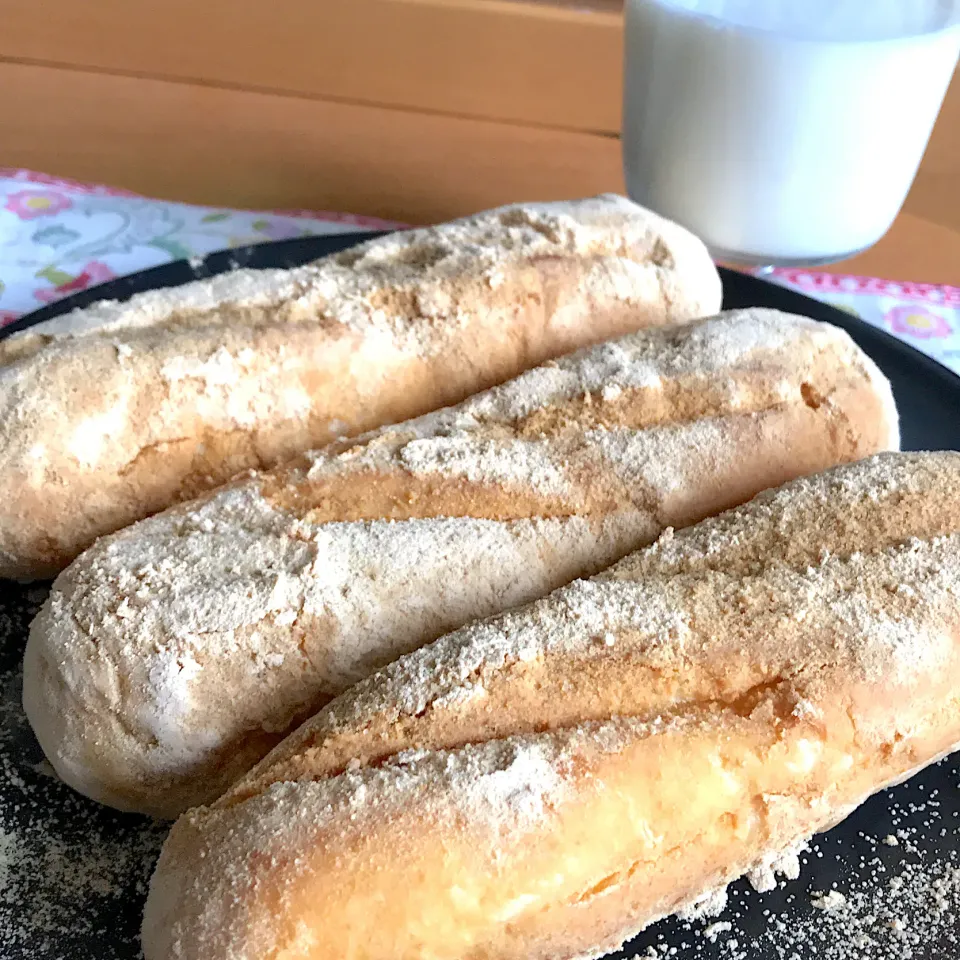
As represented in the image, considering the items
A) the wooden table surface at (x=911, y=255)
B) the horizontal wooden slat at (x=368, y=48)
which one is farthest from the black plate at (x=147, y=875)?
the horizontal wooden slat at (x=368, y=48)

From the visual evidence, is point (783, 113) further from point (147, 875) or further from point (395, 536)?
point (147, 875)

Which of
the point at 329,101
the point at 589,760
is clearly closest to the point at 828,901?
the point at 589,760


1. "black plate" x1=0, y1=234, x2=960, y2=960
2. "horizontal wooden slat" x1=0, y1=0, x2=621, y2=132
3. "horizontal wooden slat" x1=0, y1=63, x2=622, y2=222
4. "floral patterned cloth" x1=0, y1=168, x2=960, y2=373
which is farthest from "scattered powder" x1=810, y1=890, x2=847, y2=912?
"horizontal wooden slat" x1=0, y1=0, x2=621, y2=132

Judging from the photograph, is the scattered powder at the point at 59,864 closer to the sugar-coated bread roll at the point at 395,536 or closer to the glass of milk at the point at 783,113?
the sugar-coated bread roll at the point at 395,536

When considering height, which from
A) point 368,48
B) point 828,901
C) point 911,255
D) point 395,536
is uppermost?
point 368,48

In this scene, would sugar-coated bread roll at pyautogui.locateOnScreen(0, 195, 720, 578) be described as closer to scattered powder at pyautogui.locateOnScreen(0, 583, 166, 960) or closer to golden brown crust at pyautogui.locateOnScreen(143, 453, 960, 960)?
scattered powder at pyautogui.locateOnScreen(0, 583, 166, 960)

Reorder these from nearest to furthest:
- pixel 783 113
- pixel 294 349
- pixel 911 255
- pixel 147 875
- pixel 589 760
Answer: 1. pixel 589 760
2. pixel 147 875
3. pixel 294 349
4. pixel 783 113
5. pixel 911 255
